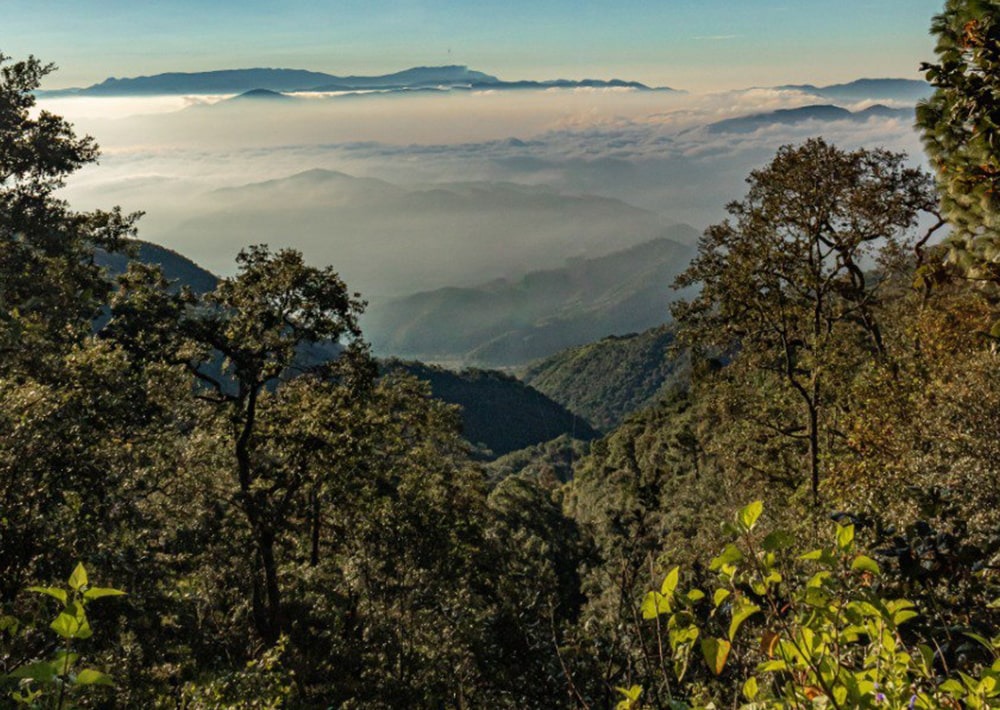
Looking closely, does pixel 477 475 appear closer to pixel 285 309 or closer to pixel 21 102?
pixel 285 309

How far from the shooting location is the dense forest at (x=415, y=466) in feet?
20.2

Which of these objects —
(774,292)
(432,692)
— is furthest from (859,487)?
(432,692)

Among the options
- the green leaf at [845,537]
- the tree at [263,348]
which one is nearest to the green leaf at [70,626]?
the green leaf at [845,537]

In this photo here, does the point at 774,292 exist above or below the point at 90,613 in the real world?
above

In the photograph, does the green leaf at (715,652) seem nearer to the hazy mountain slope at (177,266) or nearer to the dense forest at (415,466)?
the dense forest at (415,466)

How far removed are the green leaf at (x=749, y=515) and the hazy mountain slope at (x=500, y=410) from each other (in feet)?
557

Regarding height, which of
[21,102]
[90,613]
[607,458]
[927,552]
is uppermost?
[21,102]

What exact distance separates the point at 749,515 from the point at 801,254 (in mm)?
17739

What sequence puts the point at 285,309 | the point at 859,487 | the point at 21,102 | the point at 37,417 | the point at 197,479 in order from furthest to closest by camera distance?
the point at 21,102 → the point at 285,309 → the point at 197,479 → the point at 859,487 → the point at 37,417

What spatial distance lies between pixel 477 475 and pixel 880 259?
65.5 ft

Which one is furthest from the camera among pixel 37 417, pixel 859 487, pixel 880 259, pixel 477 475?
pixel 477 475

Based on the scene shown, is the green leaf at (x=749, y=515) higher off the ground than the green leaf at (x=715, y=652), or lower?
higher

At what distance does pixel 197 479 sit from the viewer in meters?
14.8

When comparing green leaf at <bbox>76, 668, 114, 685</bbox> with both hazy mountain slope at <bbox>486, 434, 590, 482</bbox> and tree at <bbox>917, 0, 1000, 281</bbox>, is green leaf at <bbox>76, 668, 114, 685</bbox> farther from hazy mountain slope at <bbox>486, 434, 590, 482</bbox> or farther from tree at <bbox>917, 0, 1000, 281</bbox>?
hazy mountain slope at <bbox>486, 434, 590, 482</bbox>
